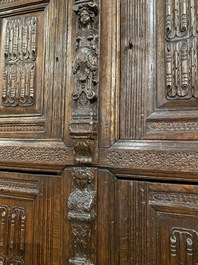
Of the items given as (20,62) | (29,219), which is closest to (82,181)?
(29,219)

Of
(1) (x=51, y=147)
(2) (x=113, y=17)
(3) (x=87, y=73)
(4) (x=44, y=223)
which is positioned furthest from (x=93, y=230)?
(2) (x=113, y=17)

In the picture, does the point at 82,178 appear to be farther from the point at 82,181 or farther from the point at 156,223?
the point at 156,223

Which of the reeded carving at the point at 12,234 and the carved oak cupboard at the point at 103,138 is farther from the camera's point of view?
the reeded carving at the point at 12,234

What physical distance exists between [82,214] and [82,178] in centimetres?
10

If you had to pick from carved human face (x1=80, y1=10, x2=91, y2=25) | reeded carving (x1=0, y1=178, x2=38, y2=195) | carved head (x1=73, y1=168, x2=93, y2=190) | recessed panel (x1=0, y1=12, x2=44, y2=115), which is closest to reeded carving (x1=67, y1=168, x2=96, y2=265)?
carved head (x1=73, y1=168, x2=93, y2=190)

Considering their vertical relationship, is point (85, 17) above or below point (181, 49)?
above

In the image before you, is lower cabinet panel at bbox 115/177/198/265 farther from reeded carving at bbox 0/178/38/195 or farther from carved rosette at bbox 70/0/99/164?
reeded carving at bbox 0/178/38/195

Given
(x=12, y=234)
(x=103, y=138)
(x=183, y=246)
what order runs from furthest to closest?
(x=12, y=234)
(x=103, y=138)
(x=183, y=246)

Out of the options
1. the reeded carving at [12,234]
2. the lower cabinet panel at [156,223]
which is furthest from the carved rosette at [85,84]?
the reeded carving at [12,234]

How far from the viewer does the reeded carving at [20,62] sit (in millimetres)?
998

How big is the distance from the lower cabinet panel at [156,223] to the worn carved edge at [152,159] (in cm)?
5

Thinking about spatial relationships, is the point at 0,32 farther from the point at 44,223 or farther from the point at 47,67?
the point at 44,223

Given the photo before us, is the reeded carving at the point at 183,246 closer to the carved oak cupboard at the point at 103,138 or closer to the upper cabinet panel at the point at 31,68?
the carved oak cupboard at the point at 103,138

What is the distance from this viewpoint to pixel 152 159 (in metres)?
0.80
